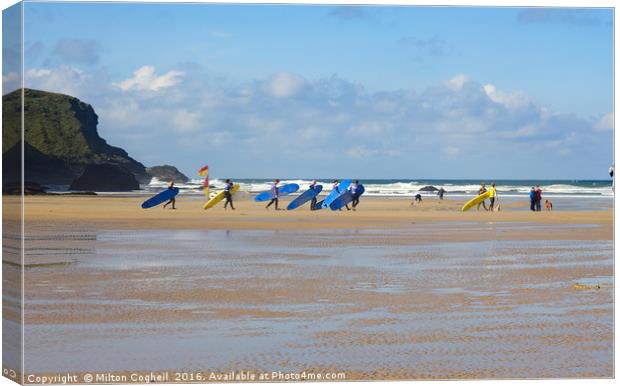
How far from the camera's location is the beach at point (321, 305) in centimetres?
703

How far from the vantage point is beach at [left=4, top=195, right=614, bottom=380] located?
7027mm

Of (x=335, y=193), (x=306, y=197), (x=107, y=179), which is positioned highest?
(x=107, y=179)

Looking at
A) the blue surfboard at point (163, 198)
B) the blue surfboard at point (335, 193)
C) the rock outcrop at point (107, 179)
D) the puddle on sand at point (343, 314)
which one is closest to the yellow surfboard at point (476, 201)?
the blue surfboard at point (335, 193)

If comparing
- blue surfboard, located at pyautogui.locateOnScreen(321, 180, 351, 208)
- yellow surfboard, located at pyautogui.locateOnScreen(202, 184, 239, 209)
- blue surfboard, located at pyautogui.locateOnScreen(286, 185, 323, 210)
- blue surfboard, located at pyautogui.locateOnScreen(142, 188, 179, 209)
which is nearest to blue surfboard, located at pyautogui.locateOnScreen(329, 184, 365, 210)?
blue surfboard, located at pyautogui.locateOnScreen(321, 180, 351, 208)

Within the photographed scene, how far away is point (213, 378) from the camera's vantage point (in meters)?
6.52

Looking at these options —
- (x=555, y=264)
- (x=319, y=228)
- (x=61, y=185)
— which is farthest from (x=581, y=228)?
(x=61, y=185)

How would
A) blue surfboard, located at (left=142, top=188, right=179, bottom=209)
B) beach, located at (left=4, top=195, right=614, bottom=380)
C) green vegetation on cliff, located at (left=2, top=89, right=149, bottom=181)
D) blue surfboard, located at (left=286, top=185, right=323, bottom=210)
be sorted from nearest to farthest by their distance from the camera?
1. beach, located at (left=4, top=195, right=614, bottom=380)
2. blue surfboard, located at (left=286, top=185, right=323, bottom=210)
3. blue surfboard, located at (left=142, top=188, right=179, bottom=209)
4. green vegetation on cliff, located at (left=2, top=89, right=149, bottom=181)

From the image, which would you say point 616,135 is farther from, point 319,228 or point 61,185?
point 61,185

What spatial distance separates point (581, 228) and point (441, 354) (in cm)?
1842

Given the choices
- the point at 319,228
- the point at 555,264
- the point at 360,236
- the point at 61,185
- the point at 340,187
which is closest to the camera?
the point at 555,264

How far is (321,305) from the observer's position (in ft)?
32.7

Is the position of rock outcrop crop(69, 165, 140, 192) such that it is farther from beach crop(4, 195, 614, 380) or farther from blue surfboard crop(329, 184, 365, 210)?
beach crop(4, 195, 614, 380)

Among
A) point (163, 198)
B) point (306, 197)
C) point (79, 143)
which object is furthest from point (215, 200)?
point (79, 143)

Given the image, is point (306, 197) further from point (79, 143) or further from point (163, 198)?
point (79, 143)
